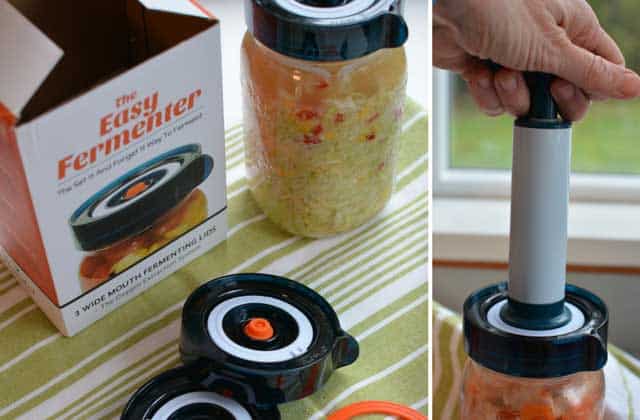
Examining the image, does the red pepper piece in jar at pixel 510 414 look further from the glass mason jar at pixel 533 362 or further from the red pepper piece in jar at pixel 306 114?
the red pepper piece in jar at pixel 306 114

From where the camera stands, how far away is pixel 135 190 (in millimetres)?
682

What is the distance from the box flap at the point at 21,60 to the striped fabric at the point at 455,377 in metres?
0.75

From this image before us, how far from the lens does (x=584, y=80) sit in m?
0.68

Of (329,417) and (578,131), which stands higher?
(329,417)

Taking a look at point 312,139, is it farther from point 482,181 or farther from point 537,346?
point 482,181

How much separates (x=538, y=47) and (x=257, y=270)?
288 millimetres

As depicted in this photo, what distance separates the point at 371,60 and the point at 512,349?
9.9 inches

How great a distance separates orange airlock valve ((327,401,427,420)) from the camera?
2.15ft

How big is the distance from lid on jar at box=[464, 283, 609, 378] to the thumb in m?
0.18

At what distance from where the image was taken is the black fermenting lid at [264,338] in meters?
0.62

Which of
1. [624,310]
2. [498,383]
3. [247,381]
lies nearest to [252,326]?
[247,381]

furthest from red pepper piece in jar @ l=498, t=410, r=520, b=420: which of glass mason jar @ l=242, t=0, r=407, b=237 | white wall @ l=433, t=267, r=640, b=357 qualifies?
white wall @ l=433, t=267, r=640, b=357

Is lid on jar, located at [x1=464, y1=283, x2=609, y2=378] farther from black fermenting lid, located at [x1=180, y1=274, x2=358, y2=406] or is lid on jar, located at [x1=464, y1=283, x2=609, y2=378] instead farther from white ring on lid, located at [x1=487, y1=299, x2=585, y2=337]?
black fermenting lid, located at [x1=180, y1=274, x2=358, y2=406]

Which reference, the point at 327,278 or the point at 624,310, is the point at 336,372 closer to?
the point at 327,278
